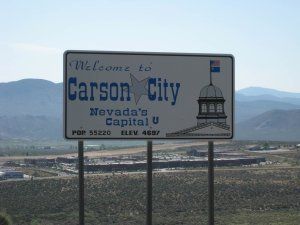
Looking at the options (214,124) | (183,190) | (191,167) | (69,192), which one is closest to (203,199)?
(183,190)

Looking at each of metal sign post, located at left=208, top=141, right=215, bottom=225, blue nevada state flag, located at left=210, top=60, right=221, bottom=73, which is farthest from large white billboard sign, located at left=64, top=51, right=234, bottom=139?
metal sign post, located at left=208, top=141, right=215, bottom=225

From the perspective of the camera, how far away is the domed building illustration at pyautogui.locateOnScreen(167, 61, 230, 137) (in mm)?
8117

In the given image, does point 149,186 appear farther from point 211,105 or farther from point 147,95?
point 211,105

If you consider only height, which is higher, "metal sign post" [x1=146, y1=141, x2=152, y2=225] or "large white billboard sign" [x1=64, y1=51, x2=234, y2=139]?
"large white billboard sign" [x1=64, y1=51, x2=234, y2=139]

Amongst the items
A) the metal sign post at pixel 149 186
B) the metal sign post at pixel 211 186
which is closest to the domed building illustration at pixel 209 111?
the metal sign post at pixel 211 186

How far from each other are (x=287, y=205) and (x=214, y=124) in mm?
48844

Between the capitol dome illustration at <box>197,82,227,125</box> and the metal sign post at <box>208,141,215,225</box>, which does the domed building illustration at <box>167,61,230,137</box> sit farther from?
the metal sign post at <box>208,141,215,225</box>

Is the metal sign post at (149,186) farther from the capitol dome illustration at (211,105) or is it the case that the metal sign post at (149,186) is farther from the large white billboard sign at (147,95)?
the capitol dome illustration at (211,105)

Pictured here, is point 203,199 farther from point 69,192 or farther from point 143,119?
point 143,119

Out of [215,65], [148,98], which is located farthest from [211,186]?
[215,65]

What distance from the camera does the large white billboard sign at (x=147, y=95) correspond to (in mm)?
7844

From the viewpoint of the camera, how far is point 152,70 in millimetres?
Result: 7953

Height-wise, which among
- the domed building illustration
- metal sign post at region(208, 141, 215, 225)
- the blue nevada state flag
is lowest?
metal sign post at region(208, 141, 215, 225)

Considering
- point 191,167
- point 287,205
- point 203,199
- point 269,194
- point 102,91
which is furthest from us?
point 191,167
